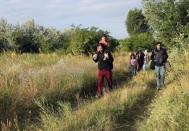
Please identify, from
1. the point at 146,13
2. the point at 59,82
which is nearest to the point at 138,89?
the point at 59,82

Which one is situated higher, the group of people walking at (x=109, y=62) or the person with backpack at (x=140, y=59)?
the group of people walking at (x=109, y=62)

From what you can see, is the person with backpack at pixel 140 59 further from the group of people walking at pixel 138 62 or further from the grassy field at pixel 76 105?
the grassy field at pixel 76 105

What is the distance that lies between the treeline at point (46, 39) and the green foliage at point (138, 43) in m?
3.50

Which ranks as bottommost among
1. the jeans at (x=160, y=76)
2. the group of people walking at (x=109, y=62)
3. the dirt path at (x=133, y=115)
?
the dirt path at (x=133, y=115)

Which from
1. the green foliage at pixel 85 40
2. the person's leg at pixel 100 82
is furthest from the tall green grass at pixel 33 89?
the green foliage at pixel 85 40

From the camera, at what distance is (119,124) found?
461 inches

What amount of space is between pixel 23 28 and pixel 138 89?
35903 millimetres

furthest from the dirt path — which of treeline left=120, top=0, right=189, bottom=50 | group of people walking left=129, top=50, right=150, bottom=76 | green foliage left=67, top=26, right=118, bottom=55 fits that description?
green foliage left=67, top=26, right=118, bottom=55

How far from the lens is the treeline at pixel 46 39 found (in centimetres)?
3772

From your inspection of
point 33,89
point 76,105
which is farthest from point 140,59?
point 33,89

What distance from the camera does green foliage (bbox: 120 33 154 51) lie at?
157ft

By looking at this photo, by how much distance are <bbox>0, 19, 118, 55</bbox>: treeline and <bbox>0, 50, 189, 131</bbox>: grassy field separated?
727 inches

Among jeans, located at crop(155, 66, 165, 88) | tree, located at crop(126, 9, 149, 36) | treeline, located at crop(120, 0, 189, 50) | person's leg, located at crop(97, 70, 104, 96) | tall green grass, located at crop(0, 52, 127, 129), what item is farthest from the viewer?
tree, located at crop(126, 9, 149, 36)

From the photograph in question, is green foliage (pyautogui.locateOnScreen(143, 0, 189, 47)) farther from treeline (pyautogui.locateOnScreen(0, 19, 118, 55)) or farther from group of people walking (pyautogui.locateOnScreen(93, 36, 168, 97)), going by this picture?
group of people walking (pyautogui.locateOnScreen(93, 36, 168, 97))
